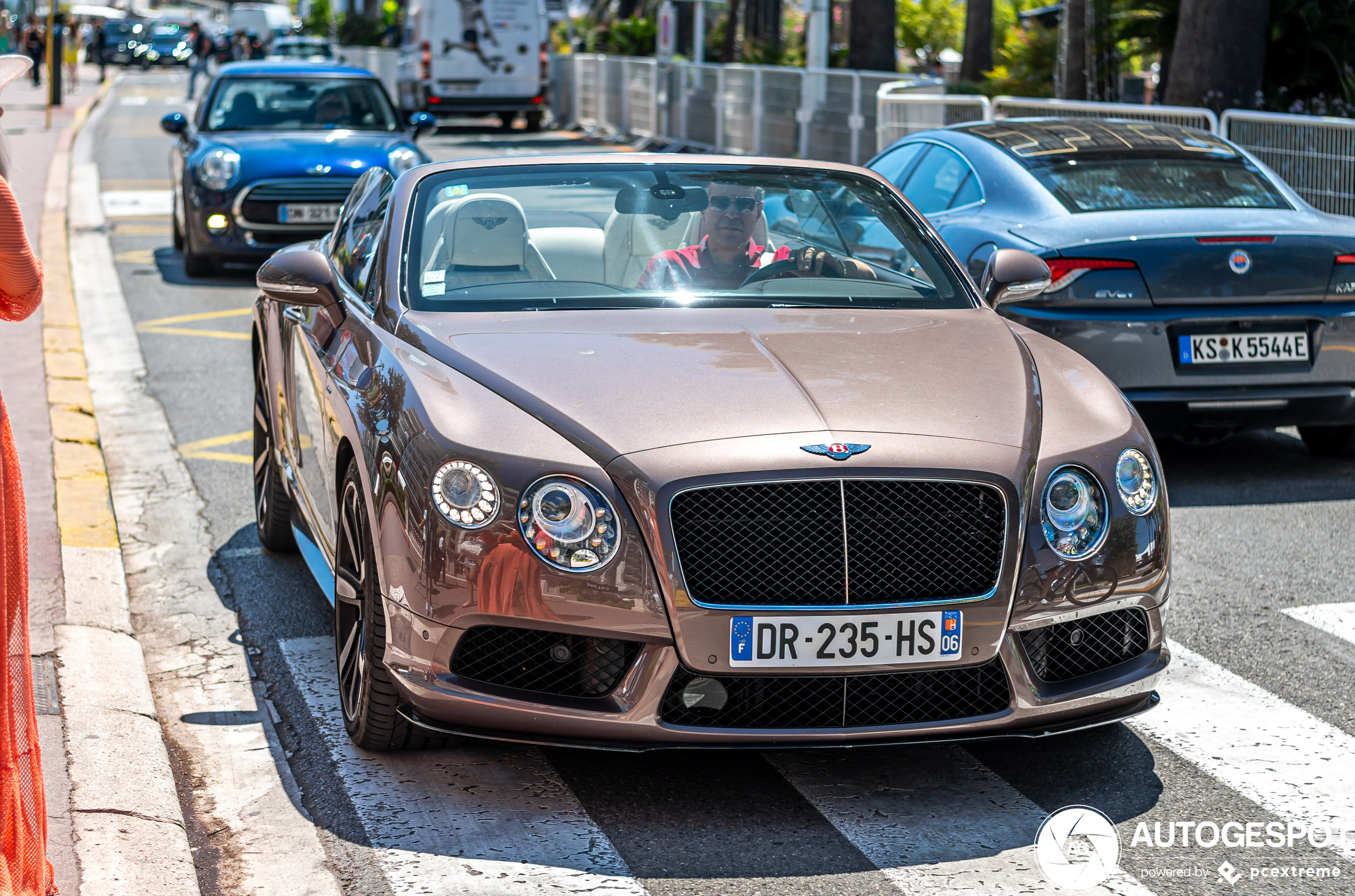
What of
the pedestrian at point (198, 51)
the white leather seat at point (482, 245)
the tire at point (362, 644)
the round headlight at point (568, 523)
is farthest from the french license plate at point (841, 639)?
the pedestrian at point (198, 51)

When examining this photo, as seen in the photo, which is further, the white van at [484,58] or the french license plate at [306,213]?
the white van at [484,58]

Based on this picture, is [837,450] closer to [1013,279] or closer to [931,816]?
[931,816]

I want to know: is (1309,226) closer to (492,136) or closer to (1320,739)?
(1320,739)

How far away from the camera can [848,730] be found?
3764 mm

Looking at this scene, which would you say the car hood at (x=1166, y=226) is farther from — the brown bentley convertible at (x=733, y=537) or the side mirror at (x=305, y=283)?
the side mirror at (x=305, y=283)

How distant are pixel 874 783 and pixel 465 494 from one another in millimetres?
1224

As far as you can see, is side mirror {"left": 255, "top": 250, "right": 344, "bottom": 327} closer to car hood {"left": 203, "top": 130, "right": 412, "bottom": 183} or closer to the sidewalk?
the sidewalk

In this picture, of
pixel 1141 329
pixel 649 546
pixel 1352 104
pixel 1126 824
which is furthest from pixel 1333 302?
pixel 1352 104

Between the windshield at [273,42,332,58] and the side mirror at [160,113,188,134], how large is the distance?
32.2 m

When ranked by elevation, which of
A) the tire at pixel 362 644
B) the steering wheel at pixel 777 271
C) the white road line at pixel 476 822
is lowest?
the white road line at pixel 476 822

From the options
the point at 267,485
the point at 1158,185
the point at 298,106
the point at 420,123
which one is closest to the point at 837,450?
the point at 267,485

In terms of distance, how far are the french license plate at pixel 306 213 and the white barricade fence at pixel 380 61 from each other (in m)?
28.3

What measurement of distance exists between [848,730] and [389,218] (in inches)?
90.3

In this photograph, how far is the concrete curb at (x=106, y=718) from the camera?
3633 mm
